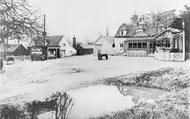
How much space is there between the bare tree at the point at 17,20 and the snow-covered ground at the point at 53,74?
50 centimetres

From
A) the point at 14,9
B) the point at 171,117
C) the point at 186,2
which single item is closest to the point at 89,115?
the point at 171,117

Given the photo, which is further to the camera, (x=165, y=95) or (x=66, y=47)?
(x=66, y=47)

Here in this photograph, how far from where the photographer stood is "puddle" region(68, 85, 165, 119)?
A: 2912 millimetres

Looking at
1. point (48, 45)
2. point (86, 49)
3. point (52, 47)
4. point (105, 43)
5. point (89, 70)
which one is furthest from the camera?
point (86, 49)

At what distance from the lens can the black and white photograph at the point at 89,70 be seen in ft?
9.59

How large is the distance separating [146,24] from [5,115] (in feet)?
8.20

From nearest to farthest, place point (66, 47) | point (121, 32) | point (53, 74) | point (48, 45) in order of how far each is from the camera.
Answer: point (53, 74)
point (48, 45)
point (121, 32)
point (66, 47)

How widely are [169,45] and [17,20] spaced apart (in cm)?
244

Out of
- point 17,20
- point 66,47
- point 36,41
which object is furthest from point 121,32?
point 17,20

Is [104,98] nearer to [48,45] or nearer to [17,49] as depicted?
[48,45]

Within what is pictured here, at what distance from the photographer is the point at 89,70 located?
352 centimetres

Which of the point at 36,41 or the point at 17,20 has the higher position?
the point at 17,20

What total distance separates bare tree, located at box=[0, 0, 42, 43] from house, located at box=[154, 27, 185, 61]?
6.28 ft

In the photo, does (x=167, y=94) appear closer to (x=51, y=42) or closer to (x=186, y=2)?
(x=186, y=2)
